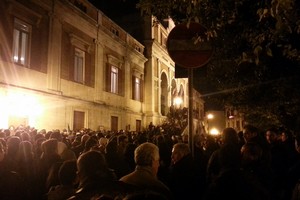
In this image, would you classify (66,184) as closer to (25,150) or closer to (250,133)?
(25,150)

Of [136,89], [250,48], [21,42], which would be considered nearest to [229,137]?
[250,48]

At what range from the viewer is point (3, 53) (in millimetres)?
15883

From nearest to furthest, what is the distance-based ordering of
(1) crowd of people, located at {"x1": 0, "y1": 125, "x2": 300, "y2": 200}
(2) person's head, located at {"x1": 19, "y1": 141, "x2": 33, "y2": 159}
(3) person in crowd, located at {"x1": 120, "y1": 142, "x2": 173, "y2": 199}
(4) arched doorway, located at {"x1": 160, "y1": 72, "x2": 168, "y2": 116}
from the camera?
(1) crowd of people, located at {"x1": 0, "y1": 125, "x2": 300, "y2": 200} → (3) person in crowd, located at {"x1": 120, "y1": 142, "x2": 173, "y2": 199} → (2) person's head, located at {"x1": 19, "y1": 141, "x2": 33, "y2": 159} → (4) arched doorway, located at {"x1": 160, "y1": 72, "x2": 168, "y2": 116}

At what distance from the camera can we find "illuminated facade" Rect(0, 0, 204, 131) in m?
16.5

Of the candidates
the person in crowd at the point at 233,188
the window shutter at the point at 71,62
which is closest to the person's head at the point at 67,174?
the person in crowd at the point at 233,188

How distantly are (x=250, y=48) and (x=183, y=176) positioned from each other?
21.6 ft

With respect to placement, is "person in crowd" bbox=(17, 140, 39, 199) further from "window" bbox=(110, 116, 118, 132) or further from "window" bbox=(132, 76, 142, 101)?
"window" bbox=(132, 76, 142, 101)

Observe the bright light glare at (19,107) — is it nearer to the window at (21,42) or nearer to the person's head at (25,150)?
the window at (21,42)

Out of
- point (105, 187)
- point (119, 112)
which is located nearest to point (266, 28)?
point (105, 187)

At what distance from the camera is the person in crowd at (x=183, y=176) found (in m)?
5.42

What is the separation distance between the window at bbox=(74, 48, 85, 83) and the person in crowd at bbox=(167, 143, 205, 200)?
1790 centimetres

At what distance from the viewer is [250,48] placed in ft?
36.0

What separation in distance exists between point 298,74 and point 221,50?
256cm

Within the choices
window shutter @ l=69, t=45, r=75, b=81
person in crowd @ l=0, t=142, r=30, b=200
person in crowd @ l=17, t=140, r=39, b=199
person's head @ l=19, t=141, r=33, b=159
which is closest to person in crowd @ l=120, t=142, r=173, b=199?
person in crowd @ l=0, t=142, r=30, b=200
